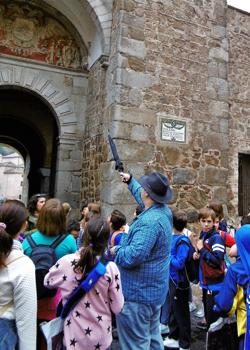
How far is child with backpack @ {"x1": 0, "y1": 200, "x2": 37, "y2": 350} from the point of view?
1445mm

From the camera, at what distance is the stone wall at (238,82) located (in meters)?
7.28

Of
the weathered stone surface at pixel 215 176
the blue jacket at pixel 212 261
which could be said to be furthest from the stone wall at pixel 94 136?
the blue jacket at pixel 212 261

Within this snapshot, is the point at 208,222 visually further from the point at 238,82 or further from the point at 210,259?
the point at 238,82

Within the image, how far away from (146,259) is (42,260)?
0.65 metres

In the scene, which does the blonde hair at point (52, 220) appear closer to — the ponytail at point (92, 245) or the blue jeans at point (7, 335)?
the ponytail at point (92, 245)

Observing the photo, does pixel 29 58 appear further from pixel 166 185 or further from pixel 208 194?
pixel 166 185

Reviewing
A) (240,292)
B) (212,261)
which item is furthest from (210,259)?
(240,292)

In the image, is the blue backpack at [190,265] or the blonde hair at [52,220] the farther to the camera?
the blue backpack at [190,265]

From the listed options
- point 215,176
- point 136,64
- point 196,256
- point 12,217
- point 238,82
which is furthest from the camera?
point 238,82

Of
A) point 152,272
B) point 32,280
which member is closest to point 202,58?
point 152,272

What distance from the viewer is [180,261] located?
2900mm

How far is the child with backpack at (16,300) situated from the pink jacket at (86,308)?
11.7 inches

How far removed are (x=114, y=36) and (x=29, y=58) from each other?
171 cm

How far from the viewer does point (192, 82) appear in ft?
20.0
